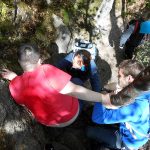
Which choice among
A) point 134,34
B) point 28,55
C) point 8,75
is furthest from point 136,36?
point 28,55

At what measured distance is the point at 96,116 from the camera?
632cm

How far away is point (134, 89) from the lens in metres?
4.01

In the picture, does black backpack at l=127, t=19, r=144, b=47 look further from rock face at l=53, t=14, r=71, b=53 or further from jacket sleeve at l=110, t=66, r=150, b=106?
jacket sleeve at l=110, t=66, r=150, b=106

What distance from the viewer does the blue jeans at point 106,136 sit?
683 centimetres

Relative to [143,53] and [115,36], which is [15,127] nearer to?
[143,53]

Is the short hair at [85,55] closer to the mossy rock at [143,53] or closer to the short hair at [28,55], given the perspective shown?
the short hair at [28,55]

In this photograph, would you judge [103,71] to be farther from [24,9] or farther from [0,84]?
[0,84]

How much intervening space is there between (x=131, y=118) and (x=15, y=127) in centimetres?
221

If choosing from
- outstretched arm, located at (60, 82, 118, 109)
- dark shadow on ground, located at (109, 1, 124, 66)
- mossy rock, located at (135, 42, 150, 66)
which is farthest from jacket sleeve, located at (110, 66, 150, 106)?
dark shadow on ground, located at (109, 1, 124, 66)

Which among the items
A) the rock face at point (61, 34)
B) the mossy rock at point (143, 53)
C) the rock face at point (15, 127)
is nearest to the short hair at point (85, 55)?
the rock face at point (61, 34)

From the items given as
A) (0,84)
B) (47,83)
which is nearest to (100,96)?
(47,83)

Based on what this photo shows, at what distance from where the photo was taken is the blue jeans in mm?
6832

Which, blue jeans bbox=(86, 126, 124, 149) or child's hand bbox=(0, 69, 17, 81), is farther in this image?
blue jeans bbox=(86, 126, 124, 149)

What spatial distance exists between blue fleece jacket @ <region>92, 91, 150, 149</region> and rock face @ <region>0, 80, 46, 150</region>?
138cm
